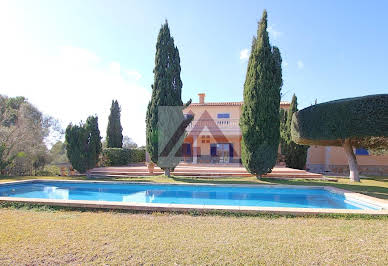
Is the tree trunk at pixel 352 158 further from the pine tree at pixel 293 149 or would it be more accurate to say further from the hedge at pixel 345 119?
the pine tree at pixel 293 149

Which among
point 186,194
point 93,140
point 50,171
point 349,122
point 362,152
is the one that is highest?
point 349,122

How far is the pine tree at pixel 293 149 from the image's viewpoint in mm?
20344

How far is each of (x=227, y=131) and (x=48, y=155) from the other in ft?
54.0

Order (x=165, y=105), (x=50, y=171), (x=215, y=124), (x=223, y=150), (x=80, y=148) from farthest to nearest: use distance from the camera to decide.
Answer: (x=223, y=150) < (x=215, y=124) < (x=50, y=171) < (x=80, y=148) < (x=165, y=105)

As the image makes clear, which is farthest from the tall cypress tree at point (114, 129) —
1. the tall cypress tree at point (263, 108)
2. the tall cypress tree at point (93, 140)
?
the tall cypress tree at point (263, 108)

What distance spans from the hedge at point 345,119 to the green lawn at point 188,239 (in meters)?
7.43

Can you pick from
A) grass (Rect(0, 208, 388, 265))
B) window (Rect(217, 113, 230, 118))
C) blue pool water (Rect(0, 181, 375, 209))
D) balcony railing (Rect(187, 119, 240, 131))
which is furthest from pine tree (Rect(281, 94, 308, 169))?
grass (Rect(0, 208, 388, 265))

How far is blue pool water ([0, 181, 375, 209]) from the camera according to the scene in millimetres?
9398

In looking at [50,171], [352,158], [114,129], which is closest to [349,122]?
[352,158]

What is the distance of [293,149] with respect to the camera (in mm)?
20672

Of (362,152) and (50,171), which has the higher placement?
(362,152)

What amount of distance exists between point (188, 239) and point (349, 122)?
11.9m

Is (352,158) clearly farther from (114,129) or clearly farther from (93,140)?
(114,129)

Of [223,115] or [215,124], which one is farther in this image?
[223,115]
